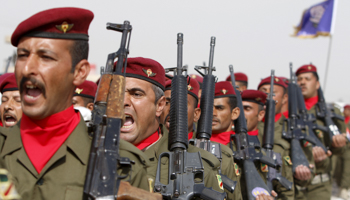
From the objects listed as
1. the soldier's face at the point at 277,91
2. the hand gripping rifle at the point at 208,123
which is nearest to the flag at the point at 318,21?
the soldier's face at the point at 277,91

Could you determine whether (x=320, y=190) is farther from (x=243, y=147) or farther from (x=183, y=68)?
(x=183, y=68)

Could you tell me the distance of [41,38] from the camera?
2340 mm

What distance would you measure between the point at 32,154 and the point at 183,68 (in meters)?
1.95

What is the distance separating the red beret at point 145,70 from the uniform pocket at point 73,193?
149 cm

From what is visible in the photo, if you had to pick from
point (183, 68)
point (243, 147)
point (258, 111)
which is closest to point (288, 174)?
point (258, 111)

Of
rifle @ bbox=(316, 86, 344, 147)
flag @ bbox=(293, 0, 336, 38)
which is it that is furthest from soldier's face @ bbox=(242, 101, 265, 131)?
flag @ bbox=(293, 0, 336, 38)

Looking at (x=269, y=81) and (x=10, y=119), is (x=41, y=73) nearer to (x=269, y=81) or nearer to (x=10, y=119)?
(x=10, y=119)

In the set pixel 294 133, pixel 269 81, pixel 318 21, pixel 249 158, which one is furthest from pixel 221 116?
pixel 318 21

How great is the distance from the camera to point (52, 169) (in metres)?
2.33

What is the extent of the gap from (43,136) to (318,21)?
15.1 metres

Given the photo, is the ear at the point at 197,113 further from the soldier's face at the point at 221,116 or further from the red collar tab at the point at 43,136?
the red collar tab at the point at 43,136

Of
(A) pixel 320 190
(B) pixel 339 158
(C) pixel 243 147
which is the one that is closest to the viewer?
(C) pixel 243 147

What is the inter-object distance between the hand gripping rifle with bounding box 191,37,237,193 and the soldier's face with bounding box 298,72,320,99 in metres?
5.50

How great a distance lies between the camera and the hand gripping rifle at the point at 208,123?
4.41m
